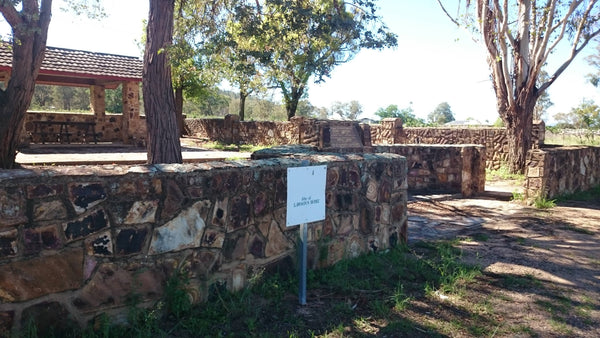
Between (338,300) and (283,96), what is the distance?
76.8 feet

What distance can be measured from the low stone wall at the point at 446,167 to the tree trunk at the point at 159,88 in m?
5.58

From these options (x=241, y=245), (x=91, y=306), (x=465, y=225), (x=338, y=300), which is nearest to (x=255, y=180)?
(x=241, y=245)

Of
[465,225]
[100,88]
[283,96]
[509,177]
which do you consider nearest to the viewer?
[465,225]

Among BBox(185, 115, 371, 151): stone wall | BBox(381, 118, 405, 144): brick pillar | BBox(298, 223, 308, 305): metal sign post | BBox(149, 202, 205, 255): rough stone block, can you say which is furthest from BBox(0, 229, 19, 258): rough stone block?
BBox(381, 118, 405, 144): brick pillar

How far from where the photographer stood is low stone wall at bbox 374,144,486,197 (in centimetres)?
1003

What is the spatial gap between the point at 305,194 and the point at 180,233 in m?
1.02

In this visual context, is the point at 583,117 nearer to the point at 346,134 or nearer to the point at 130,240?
the point at 346,134

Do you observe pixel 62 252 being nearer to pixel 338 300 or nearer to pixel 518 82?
pixel 338 300

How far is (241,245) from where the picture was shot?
361 cm

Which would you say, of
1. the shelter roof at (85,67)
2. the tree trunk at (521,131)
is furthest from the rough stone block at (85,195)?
the shelter roof at (85,67)

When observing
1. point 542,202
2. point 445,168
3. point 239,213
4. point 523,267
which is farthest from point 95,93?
point 523,267

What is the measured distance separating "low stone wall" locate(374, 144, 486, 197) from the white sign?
22.7ft

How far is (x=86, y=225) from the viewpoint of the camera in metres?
2.76

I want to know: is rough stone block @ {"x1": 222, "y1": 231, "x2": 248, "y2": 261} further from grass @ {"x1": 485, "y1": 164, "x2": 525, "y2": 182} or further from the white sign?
grass @ {"x1": 485, "y1": 164, "x2": 525, "y2": 182}
